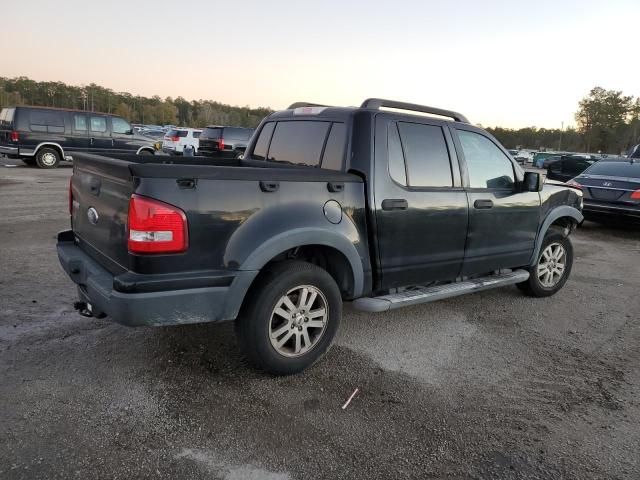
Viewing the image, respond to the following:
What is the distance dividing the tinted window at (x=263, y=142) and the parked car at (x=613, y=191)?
291 inches

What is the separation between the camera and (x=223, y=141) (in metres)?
20.1

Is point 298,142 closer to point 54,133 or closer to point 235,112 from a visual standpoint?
point 54,133

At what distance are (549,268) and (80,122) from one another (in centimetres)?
1675

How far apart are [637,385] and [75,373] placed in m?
4.03

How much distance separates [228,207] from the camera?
3.13 metres

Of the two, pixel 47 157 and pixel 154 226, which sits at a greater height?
pixel 47 157

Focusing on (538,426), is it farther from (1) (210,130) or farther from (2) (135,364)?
(1) (210,130)

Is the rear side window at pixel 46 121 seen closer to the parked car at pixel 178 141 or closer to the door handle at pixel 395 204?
the parked car at pixel 178 141

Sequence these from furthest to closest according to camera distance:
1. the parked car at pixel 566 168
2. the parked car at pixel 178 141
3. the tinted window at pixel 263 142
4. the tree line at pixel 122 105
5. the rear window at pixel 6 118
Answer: the tree line at pixel 122 105 < the parked car at pixel 178 141 < the rear window at pixel 6 118 < the parked car at pixel 566 168 < the tinted window at pixel 263 142

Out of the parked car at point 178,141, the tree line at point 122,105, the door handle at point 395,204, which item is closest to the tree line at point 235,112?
the tree line at point 122,105

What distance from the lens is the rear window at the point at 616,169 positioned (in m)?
10.4

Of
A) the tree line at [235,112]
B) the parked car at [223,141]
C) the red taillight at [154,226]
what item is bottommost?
the red taillight at [154,226]

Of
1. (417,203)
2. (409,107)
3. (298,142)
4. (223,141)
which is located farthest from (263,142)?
(223,141)

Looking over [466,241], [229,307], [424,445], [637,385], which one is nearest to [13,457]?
[229,307]
